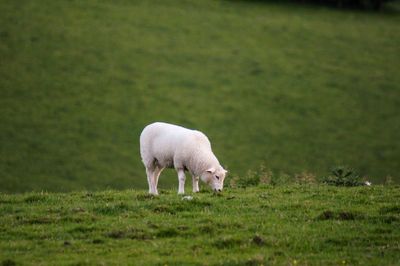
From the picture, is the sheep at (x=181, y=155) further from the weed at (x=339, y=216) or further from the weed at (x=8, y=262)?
the weed at (x=8, y=262)

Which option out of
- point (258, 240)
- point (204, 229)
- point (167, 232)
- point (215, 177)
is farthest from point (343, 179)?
point (167, 232)

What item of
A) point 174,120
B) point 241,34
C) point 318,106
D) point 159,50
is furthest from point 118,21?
point 318,106

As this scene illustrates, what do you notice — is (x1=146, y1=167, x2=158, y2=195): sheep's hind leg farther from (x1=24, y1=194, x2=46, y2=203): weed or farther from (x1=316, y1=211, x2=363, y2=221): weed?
(x1=316, y1=211, x2=363, y2=221): weed

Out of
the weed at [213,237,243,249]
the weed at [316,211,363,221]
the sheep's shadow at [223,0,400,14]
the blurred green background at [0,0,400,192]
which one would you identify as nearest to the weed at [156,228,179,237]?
the weed at [213,237,243,249]

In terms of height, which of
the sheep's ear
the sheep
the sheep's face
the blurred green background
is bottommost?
the sheep's face

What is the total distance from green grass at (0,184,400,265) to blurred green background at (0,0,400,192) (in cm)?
2284

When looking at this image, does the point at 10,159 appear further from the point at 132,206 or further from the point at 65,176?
the point at 132,206

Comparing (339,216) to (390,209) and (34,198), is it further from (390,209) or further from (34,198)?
(34,198)

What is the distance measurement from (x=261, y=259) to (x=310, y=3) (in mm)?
54927

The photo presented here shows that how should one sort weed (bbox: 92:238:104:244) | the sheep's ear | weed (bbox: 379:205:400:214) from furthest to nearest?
the sheep's ear < weed (bbox: 379:205:400:214) < weed (bbox: 92:238:104:244)

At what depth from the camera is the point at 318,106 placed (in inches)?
1829

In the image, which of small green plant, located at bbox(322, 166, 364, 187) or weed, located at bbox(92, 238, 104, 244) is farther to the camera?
small green plant, located at bbox(322, 166, 364, 187)

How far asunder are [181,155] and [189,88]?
103ft

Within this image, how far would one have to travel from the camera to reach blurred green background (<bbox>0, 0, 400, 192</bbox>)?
Result: 132 ft
